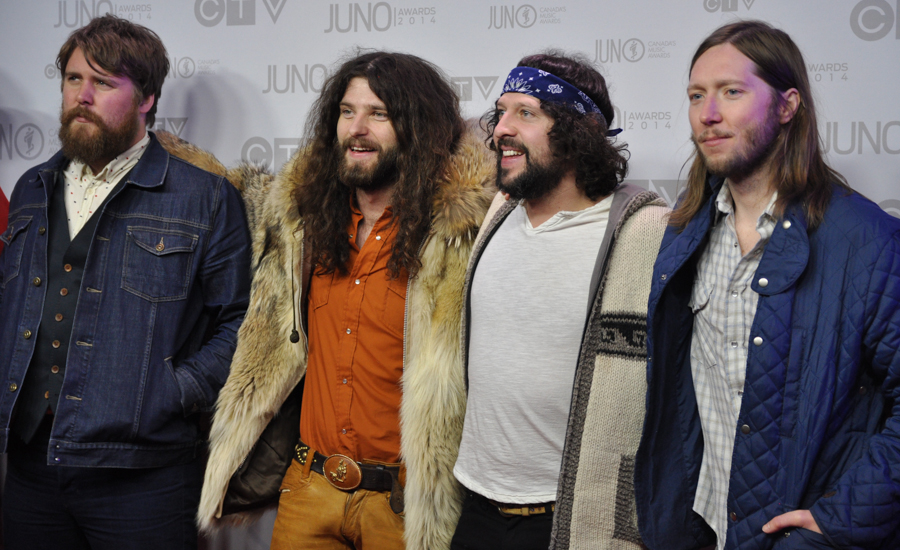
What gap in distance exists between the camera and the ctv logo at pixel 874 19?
2.49 meters

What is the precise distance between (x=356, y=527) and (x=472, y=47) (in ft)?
6.03

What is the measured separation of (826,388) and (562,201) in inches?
36.3

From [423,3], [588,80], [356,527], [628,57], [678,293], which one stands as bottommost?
[356,527]

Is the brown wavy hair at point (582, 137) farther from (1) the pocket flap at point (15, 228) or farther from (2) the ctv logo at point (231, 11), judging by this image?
(1) the pocket flap at point (15, 228)

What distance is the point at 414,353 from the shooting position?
230cm

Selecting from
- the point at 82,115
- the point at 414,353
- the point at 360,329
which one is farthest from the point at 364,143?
the point at 82,115

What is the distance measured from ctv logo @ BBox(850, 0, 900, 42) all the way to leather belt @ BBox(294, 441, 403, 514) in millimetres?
2164

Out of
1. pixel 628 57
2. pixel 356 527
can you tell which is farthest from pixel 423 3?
pixel 356 527

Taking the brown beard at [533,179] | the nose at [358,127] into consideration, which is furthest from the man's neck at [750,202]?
the nose at [358,127]

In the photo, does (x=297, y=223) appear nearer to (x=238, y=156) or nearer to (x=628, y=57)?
(x=238, y=156)

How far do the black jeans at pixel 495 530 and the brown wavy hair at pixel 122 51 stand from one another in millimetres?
1895

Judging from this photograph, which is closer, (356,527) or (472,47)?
(356,527)

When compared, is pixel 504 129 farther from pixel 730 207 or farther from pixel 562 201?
pixel 730 207

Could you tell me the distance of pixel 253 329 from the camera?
2520mm
